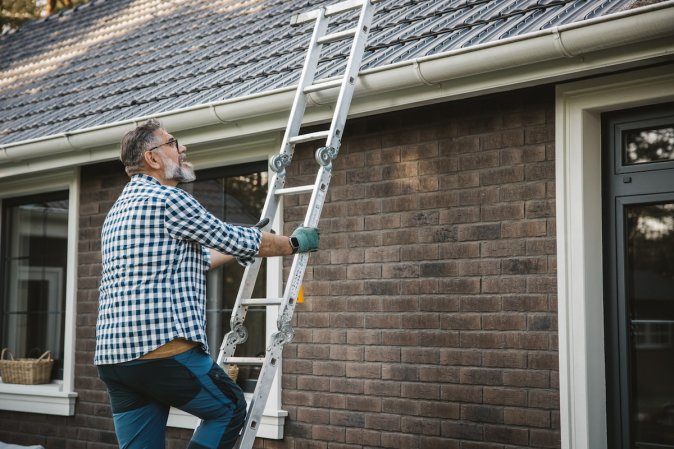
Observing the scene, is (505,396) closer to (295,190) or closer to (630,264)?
(630,264)

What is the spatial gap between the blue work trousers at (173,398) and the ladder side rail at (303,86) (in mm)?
1307

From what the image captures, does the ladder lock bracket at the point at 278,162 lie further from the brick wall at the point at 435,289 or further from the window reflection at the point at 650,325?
the window reflection at the point at 650,325

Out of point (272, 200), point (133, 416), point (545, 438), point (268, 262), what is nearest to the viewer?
point (133, 416)

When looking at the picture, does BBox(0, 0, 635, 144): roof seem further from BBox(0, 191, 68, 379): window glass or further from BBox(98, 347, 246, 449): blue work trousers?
BBox(98, 347, 246, 449): blue work trousers

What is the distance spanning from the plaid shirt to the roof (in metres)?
1.75

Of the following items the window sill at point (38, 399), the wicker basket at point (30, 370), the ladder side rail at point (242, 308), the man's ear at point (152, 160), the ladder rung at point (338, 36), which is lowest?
the window sill at point (38, 399)

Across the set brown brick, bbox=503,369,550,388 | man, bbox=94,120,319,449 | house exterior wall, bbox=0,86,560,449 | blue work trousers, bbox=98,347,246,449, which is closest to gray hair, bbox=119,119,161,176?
man, bbox=94,120,319,449

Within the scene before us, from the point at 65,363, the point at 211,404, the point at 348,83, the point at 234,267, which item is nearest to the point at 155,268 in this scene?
the point at 211,404

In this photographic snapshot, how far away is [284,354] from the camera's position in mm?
5773

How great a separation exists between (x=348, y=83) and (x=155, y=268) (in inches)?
59.4

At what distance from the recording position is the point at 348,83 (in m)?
4.62

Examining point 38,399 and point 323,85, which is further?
point 38,399

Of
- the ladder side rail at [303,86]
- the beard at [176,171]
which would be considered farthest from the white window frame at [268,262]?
the beard at [176,171]

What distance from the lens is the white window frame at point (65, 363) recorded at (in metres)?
7.14
